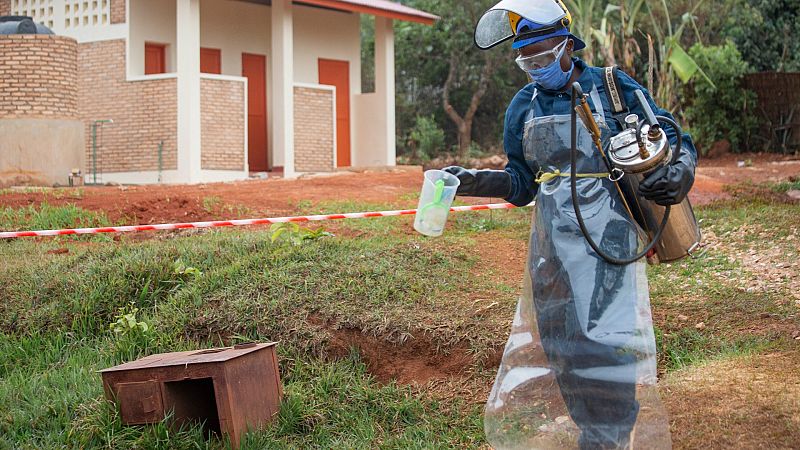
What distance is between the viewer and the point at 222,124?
57.8 ft

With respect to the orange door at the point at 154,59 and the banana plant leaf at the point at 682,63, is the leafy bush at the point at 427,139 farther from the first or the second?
the banana plant leaf at the point at 682,63

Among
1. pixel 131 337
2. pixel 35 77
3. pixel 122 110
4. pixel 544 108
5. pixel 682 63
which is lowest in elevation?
pixel 131 337

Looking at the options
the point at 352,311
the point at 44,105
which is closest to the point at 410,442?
the point at 352,311

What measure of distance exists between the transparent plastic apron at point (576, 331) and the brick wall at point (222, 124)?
13807mm

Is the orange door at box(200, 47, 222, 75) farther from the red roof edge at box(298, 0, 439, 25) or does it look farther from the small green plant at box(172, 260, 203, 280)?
the small green plant at box(172, 260, 203, 280)

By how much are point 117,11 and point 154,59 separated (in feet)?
3.93

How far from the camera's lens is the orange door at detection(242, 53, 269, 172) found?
20.1 meters

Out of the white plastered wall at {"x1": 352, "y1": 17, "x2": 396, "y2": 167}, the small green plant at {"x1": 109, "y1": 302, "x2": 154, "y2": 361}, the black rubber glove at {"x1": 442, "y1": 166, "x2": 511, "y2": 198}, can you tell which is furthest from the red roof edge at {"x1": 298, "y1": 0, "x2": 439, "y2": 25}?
the black rubber glove at {"x1": 442, "y1": 166, "x2": 511, "y2": 198}

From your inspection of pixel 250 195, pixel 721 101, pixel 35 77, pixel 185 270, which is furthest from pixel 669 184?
pixel 721 101

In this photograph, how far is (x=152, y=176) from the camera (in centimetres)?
1744

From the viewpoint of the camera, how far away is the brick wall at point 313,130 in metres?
18.7

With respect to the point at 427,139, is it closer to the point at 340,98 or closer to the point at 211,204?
the point at 340,98

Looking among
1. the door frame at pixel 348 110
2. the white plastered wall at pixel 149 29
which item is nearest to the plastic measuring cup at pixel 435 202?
the white plastered wall at pixel 149 29

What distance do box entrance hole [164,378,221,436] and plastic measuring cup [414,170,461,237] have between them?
169 cm
